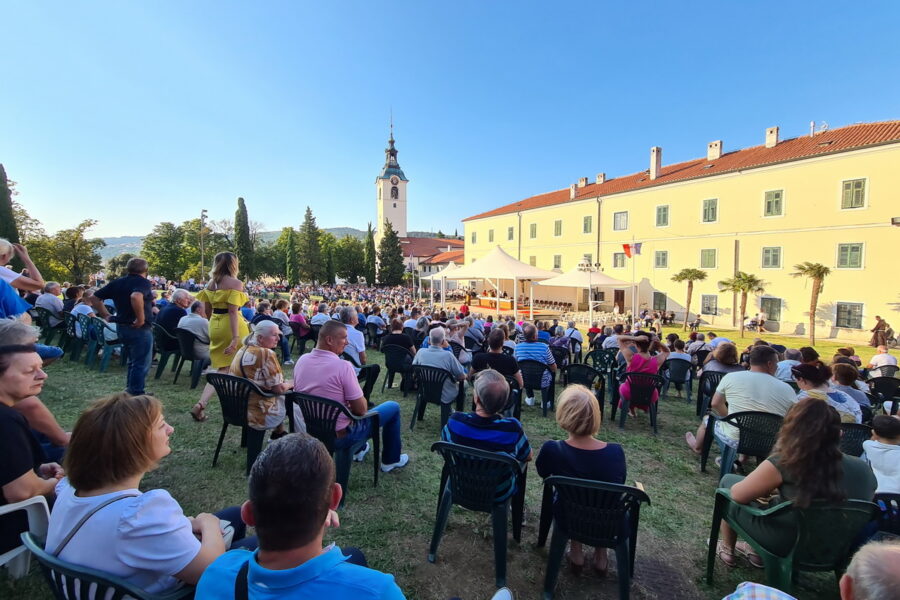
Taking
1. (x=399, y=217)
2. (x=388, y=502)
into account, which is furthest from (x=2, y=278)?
(x=399, y=217)

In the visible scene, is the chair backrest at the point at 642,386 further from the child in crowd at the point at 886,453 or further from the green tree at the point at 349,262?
the green tree at the point at 349,262

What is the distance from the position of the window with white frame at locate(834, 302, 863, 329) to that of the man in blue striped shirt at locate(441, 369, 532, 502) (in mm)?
23658

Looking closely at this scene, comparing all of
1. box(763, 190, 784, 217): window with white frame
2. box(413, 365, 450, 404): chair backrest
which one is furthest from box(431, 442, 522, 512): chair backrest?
box(763, 190, 784, 217): window with white frame

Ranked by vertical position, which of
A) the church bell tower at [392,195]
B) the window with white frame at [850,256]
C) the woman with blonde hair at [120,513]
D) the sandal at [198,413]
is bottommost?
the sandal at [198,413]

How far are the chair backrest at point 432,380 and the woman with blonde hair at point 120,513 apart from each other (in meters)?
3.22

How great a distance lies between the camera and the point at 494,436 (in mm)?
2561

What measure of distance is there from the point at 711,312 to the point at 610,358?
20200 mm

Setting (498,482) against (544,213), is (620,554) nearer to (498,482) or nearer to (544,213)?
(498,482)

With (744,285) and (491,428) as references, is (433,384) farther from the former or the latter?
(744,285)

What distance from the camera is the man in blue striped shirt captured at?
2559 mm

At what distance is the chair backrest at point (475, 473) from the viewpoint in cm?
240

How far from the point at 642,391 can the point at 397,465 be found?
328 cm

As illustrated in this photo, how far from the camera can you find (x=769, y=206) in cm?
2125

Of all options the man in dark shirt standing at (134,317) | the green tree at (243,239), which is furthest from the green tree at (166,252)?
the man in dark shirt standing at (134,317)
